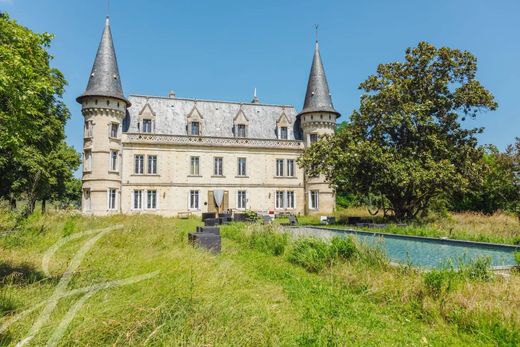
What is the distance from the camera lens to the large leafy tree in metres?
5.24

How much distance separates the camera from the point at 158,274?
5.40 metres

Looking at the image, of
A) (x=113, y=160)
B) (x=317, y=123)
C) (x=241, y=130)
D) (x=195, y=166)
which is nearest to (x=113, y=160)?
(x=113, y=160)

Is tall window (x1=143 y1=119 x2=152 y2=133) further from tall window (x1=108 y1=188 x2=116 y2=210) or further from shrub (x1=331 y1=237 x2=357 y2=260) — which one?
shrub (x1=331 y1=237 x2=357 y2=260)

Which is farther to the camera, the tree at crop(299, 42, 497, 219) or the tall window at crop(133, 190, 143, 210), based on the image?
the tall window at crop(133, 190, 143, 210)

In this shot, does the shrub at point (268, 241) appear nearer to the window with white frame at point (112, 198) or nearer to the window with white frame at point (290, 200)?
the window with white frame at point (112, 198)

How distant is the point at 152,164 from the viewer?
33.6 meters

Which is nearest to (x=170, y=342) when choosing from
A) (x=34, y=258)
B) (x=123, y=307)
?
(x=123, y=307)

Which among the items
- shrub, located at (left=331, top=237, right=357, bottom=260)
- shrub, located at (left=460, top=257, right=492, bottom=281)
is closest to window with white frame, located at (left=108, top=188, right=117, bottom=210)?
shrub, located at (left=331, top=237, right=357, bottom=260)

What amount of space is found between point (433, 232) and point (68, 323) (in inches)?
552

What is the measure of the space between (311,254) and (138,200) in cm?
2708

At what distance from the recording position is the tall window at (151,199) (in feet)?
109

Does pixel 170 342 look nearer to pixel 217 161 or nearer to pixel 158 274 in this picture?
pixel 158 274

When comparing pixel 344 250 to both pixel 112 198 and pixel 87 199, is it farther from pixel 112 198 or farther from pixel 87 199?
pixel 87 199

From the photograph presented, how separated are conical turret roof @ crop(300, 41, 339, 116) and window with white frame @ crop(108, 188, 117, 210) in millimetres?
18384
